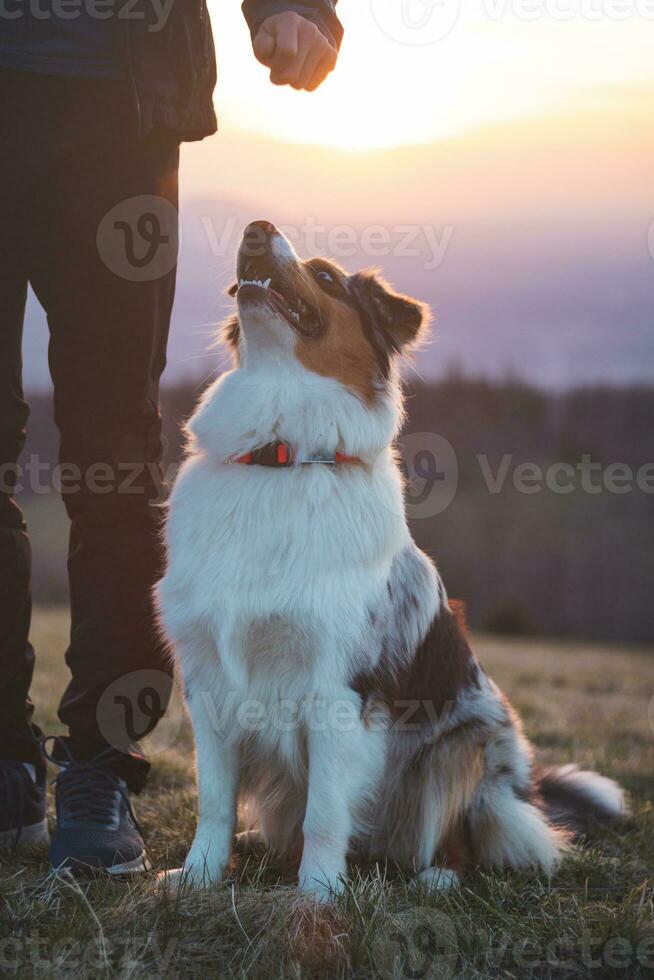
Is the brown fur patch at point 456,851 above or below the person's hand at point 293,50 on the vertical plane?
below

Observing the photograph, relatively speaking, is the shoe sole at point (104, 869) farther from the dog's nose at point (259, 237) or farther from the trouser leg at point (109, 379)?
the dog's nose at point (259, 237)

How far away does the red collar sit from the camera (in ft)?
9.28

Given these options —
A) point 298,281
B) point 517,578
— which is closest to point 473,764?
point 298,281

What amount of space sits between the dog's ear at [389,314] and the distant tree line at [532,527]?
16.6m

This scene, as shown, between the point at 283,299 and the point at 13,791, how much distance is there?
69.2 inches

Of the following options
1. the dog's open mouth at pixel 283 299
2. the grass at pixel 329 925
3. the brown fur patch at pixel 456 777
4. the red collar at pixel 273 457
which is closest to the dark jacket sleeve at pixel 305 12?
the dog's open mouth at pixel 283 299

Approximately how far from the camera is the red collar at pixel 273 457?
9.28ft

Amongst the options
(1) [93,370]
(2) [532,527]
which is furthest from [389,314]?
(2) [532,527]

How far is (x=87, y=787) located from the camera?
2.89 metres

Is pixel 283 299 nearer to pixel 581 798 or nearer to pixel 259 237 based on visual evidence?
pixel 259 237

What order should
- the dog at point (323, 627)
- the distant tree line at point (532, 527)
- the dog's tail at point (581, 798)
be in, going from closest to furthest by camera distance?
the dog at point (323, 627) < the dog's tail at point (581, 798) < the distant tree line at point (532, 527)

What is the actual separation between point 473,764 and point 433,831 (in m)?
0.24

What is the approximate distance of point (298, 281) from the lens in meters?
3.05

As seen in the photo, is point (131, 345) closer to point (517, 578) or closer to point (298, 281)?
point (298, 281)
